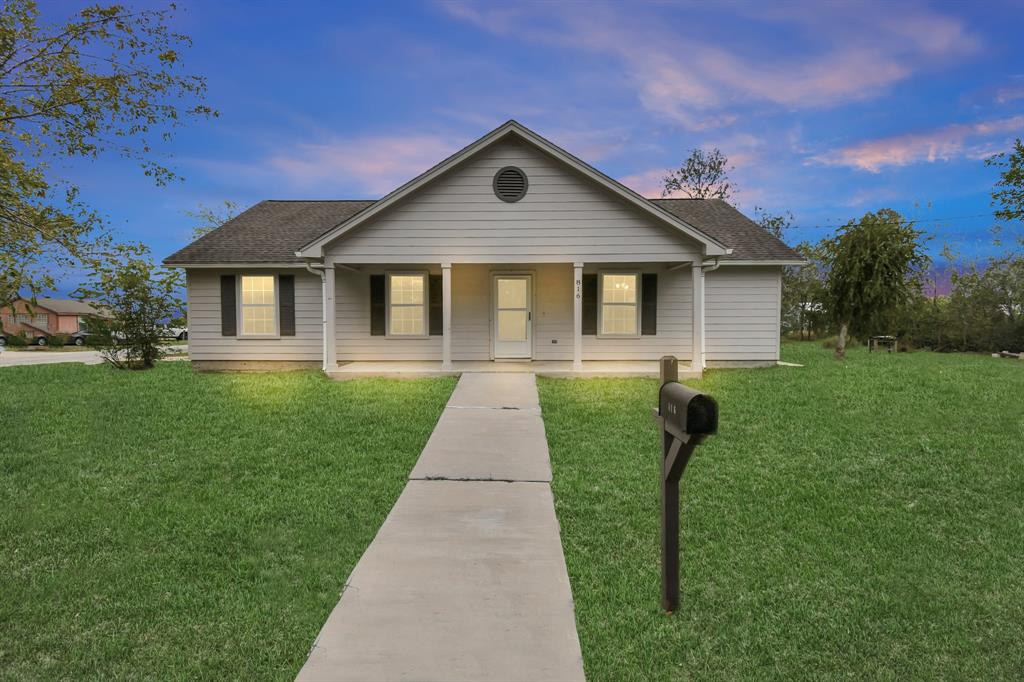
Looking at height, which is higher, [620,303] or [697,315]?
[620,303]

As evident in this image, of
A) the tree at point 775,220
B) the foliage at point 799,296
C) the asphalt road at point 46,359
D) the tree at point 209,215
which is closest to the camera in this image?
the asphalt road at point 46,359

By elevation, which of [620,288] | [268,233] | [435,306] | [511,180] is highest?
[511,180]

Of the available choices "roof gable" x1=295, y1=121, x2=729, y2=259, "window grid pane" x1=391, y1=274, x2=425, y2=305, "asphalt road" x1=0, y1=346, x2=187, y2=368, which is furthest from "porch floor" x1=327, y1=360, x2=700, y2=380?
"asphalt road" x1=0, y1=346, x2=187, y2=368

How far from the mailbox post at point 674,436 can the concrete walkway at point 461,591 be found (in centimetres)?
66

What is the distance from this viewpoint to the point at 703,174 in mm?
34000

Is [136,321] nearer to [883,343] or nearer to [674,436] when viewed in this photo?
[674,436]

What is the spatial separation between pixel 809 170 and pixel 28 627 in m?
64.3

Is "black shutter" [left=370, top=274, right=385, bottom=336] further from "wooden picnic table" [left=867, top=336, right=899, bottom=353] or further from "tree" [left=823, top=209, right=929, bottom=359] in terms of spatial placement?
"wooden picnic table" [left=867, top=336, right=899, bottom=353]

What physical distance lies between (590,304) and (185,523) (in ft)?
35.4

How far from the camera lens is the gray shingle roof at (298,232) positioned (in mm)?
13758

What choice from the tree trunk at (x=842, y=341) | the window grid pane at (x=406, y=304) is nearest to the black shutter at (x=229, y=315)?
the window grid pane at (x=406, y=304)

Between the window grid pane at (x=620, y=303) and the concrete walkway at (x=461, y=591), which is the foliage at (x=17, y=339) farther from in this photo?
the window grid pane at (x=620, y=303)

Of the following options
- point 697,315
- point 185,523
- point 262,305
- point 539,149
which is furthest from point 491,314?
point 185,523

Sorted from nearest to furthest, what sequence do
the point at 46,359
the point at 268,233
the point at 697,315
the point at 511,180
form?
the point at 511,180 < the point at 697,315 < the point at 268,233 < the point at 46,359
